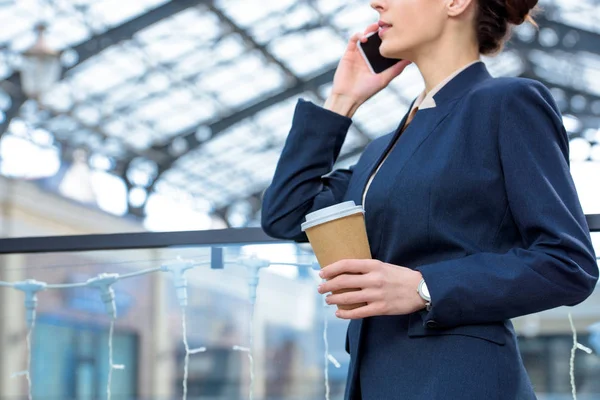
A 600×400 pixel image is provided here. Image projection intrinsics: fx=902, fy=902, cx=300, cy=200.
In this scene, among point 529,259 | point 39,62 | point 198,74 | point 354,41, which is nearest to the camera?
point 529,259

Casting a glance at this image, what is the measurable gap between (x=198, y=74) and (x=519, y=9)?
11.0 metres

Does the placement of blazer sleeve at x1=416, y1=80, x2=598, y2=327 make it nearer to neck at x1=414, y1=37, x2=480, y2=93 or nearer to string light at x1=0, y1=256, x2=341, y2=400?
neck at x1=414, y1=37, x2=480, y2=93

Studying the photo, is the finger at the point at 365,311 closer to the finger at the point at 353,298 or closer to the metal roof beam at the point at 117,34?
the finger at the point at 353,298

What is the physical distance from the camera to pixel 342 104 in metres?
1.21

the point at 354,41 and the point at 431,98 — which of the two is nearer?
the point at 431,98

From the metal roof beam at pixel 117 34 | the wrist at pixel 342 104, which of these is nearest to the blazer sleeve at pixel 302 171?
the wrist at pixel 342 104

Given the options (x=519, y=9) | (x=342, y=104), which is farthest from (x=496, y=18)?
(x=342, y=104)

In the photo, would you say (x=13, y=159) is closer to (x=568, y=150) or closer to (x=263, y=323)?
(x=263, y=323)

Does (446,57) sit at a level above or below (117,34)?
below

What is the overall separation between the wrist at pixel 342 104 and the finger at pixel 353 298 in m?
0.37

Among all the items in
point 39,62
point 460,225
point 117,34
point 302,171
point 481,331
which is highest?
point 117,34

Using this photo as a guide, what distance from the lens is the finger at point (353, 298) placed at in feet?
2.84

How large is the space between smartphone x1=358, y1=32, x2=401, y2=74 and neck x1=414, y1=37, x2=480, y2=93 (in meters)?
0.16

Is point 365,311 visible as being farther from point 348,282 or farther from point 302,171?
point 302,171
